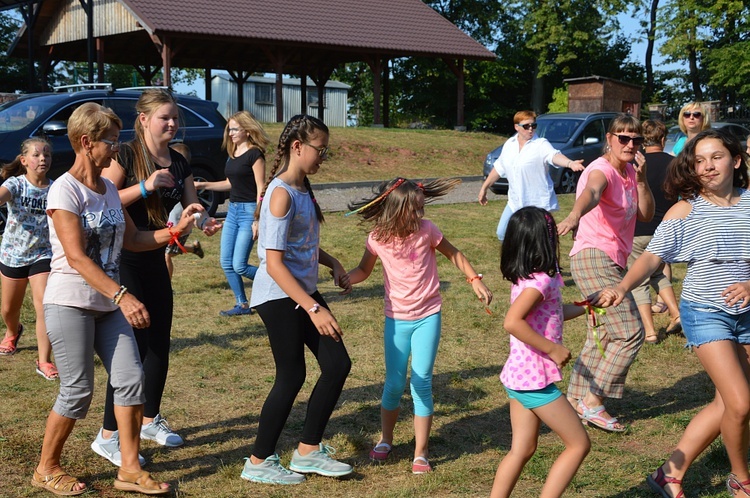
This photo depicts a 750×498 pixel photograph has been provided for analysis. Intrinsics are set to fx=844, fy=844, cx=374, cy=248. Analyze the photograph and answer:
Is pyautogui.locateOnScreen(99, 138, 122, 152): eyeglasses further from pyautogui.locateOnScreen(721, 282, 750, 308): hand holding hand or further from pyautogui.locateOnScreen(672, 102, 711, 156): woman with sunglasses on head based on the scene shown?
pyautogui.locateOnScreen(672, 102, 711, 156): woman with sunglasses on head

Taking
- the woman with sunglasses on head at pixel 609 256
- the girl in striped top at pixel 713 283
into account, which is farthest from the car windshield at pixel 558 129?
the girl in striped top at pixel 713 283

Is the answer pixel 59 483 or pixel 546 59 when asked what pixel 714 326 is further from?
pixel 546 59

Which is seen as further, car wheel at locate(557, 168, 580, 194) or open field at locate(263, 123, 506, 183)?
open field at locate(263, 123, 506, 183)

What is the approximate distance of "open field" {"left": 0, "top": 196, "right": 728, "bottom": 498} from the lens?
4453mm

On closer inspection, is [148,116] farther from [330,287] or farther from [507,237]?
[330,287]

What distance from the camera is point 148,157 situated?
462cm

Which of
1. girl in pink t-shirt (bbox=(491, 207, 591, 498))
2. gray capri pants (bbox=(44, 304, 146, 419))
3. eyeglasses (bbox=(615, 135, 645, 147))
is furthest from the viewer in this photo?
eyeglasses (bbox=(615, 135, 645, 147))

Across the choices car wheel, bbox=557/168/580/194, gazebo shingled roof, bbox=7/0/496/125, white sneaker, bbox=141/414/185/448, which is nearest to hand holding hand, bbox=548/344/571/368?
white sneaker, bbox=141/414/185/448

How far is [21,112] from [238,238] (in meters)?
7.06

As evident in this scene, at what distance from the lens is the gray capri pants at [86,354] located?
396 cm

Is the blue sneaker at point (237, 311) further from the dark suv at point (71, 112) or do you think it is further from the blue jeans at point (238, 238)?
the dark suv at point (71, 112)

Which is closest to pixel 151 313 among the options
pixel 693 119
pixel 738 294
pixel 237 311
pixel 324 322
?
pixel 324 322

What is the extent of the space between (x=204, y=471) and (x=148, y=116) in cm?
196

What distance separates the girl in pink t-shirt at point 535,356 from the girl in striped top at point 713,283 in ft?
1.14
